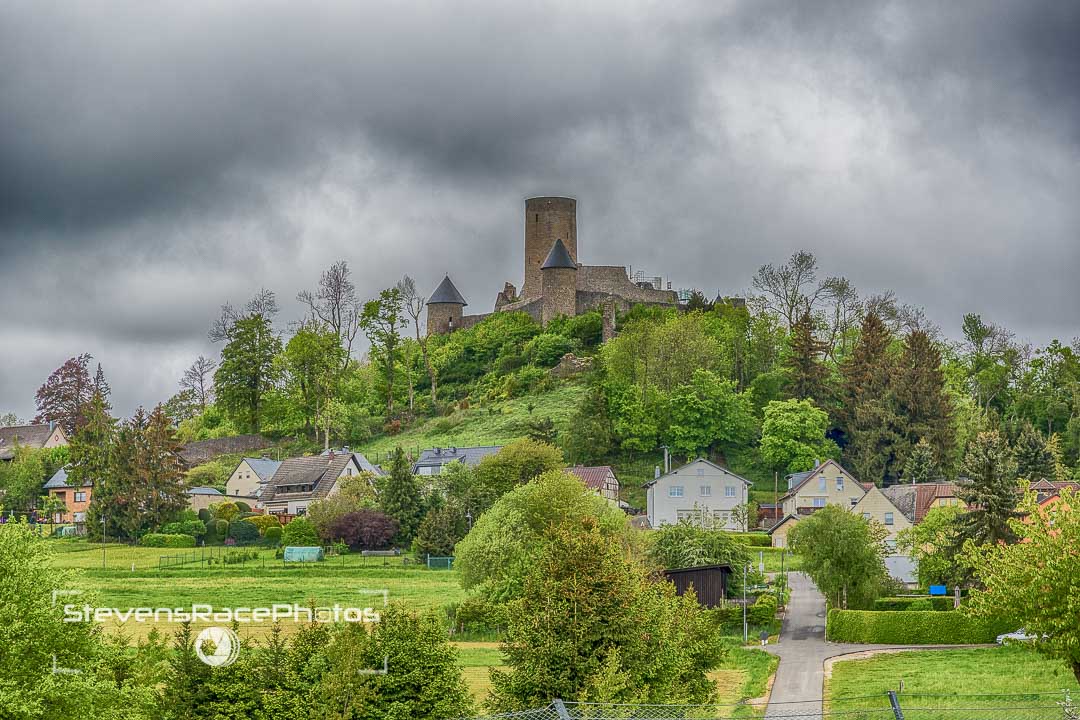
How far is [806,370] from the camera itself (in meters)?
85.4

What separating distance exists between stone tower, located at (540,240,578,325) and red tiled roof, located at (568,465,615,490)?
30767 millimetres

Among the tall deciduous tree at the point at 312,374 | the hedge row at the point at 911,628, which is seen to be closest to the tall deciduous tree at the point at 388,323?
the tall deciduous tree at the point at 312,374

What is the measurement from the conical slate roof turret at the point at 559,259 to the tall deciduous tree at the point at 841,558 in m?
59.3

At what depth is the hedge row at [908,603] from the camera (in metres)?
47.3

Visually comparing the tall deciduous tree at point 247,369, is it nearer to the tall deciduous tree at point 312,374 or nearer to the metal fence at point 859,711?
the tall deciduous tree at point 312,374

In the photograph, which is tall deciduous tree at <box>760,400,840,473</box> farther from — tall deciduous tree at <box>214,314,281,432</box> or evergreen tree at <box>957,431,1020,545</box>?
tall deciduous tree at <box>214,314,281,432</box>

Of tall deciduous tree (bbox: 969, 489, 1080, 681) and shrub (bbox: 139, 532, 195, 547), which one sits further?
shrub (bbox: 139, 532, 195, 547)

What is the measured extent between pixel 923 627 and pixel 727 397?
39.4 metres

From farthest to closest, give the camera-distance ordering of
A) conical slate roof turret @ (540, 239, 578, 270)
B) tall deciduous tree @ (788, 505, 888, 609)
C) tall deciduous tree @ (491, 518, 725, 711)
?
conical slate roof turret @ (540, 239, 578, 270) < tall deciduous tree @ (788, 505, 888, 609) < tall deciduous tree @ (491, 518, 725, 711)

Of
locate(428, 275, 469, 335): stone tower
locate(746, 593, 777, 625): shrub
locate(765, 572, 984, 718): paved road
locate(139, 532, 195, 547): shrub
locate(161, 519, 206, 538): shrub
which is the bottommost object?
locate(765, 572, 984, 718): paved road

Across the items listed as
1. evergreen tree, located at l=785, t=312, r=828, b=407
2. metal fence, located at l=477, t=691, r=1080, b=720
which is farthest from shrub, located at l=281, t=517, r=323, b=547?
metal fence, located at l=477, t=691, r=1080, b=720

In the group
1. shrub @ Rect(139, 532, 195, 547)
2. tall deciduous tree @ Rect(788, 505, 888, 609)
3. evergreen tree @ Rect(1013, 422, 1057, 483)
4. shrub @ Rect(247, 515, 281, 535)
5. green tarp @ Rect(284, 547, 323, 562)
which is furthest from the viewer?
evergreen tree @ Rect(1013, 422, 1057, 483)

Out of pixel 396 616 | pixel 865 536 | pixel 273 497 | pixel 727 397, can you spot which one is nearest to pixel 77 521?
pixel 273 497

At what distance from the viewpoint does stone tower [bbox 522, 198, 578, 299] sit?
114 metres
